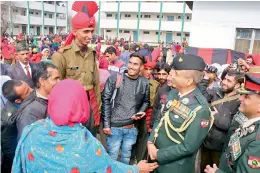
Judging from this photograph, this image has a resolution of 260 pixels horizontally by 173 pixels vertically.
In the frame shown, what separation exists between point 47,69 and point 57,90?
781mm

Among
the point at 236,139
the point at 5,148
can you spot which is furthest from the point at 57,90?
the point at 236,139

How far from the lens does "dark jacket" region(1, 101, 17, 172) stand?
7.41ft

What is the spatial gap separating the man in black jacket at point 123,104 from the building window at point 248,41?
688cm

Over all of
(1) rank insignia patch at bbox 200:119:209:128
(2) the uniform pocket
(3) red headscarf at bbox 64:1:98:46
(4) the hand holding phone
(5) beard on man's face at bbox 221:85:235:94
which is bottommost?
(4) the hand holding phone

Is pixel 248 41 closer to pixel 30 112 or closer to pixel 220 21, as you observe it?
pixel 220 21

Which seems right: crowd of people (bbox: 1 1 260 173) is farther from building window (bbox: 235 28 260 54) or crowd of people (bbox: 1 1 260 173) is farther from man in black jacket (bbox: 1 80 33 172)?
building window (bbox: 235 28 260 54)

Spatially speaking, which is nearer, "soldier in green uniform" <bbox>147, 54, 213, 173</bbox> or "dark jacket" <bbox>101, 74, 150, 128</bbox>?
"soldier in green uniform" <bbox>147, 54, 213, 173</bbox>

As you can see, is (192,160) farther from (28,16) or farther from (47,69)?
(28,16)

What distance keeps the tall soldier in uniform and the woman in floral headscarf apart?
963 mm

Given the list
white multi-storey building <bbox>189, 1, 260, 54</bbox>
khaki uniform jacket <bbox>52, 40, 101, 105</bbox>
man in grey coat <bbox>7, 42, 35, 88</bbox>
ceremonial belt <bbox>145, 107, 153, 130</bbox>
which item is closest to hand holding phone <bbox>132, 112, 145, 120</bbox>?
ceremonial belt <bbox>145, 107, 153, 130</bbox>

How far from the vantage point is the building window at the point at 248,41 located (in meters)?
8.61

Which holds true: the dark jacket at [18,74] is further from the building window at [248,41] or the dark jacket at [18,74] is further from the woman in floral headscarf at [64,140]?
the building window at [248,41]

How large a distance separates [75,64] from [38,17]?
49.9 metres

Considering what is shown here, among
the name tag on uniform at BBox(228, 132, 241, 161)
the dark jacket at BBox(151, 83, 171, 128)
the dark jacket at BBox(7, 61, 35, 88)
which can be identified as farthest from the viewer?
the dark jacket at BBox(7, 61, 35, 88)
